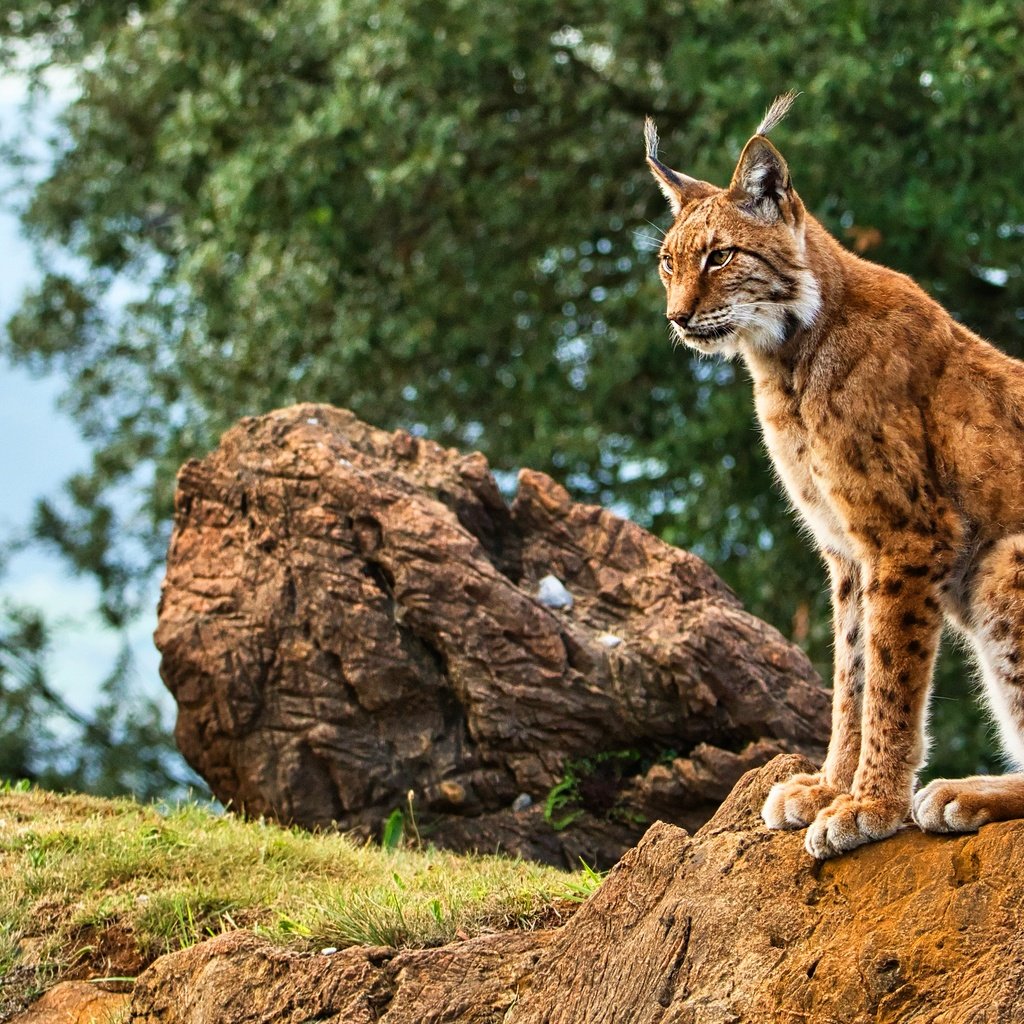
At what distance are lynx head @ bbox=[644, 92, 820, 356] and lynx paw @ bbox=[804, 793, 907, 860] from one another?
1.83 m

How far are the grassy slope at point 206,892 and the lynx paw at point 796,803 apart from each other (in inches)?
38.9

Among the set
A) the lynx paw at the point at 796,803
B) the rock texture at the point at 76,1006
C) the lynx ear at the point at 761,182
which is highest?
the lynx ear at the point at 761,182

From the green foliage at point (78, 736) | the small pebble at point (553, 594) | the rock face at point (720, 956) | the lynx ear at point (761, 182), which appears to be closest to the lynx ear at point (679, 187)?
the lynx ear at point (761, 182)

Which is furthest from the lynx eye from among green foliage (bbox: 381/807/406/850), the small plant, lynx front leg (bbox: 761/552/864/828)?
green foliage (bbox: 381/807/406/850)

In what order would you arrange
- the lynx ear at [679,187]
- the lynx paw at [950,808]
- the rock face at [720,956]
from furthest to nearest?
the lynx ear at [679,187], the lynx paw at [950,808], the rock face at [720,956]

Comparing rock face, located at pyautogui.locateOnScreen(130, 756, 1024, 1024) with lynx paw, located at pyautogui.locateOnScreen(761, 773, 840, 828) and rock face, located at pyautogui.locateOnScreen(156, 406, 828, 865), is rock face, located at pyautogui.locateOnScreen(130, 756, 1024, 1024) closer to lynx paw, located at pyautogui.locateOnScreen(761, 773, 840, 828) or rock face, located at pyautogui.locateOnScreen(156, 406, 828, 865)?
lynx paw, located at pyautogui.locateOnScreen(761, 773, 840, 828)

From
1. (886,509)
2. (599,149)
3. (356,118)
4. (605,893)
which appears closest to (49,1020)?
(605,893)

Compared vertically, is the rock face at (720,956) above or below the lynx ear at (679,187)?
below

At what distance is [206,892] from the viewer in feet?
21.1

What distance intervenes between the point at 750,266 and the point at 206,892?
3.44 m

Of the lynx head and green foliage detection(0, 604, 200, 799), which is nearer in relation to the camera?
the lynx head

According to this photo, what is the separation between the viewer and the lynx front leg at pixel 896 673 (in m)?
5.08

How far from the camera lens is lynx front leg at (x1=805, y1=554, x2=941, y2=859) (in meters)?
5.08

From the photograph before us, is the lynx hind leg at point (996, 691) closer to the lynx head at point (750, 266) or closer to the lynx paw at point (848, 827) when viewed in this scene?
the lynx paw at point (848, 827)
